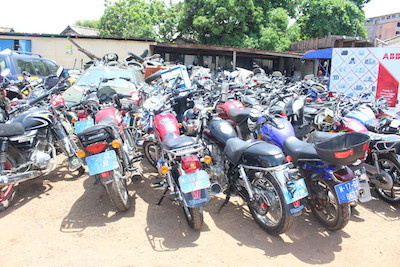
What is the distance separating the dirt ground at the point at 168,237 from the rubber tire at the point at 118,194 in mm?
147

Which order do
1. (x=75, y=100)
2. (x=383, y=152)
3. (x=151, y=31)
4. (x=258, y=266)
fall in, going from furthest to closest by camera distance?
(x=151, y=31), (x=75, y=100), (x=383, y=152), (x=258, y=266)

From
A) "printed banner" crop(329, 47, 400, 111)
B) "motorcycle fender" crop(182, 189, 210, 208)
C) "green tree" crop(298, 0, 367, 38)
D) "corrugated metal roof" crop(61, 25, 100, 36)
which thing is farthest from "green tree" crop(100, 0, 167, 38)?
"motorcycle fender" crop(182, 189, 210, 208)

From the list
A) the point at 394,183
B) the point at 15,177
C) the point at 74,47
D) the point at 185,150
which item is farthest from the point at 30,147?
the point at 74,47

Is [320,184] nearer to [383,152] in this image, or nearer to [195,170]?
[383,152]

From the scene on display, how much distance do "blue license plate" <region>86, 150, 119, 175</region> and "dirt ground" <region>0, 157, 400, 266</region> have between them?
2.13 feet

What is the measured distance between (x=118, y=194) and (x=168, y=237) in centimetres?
71

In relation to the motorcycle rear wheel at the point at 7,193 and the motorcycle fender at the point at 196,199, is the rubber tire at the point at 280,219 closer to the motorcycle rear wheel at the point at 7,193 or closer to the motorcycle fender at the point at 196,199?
the motorcycle fender at the point at 196,199

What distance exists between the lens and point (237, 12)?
57.3 ft

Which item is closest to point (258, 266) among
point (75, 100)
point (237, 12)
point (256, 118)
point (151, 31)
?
point (256, 118)

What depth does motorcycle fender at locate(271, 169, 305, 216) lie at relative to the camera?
107 inches

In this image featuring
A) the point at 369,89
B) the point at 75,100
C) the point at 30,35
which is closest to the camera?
the point at 75,100

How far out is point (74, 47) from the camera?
16.9 meters

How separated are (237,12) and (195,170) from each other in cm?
1649

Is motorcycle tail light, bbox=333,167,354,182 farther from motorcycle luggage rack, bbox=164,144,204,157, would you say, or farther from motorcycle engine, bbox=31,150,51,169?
motorcycle engine, bbox=31,150,51,169
